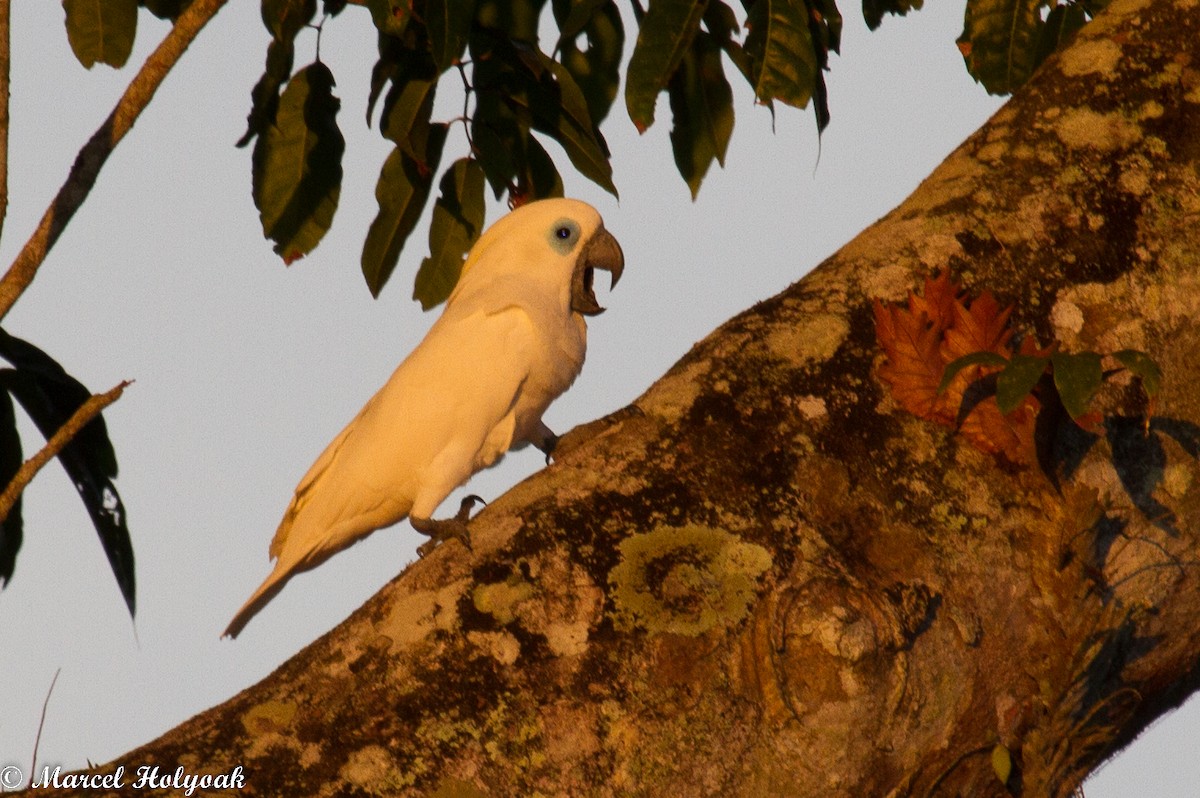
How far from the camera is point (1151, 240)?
74.1 inches

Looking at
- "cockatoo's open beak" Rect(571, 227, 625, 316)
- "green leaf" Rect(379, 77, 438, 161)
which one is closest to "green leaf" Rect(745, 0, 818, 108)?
"green leaf" Rect(379, 77, 438, 161)

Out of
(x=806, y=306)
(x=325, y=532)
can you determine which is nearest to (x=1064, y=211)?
(x=806, y=306)

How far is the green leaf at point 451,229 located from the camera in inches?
107

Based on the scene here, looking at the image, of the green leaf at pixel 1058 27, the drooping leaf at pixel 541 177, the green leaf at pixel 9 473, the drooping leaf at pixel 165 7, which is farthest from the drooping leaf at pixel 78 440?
the green leaf at pixel 1058 27

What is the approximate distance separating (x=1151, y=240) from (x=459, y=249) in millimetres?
1529

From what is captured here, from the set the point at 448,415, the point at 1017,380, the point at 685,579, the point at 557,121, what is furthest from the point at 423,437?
the point at 1017,380

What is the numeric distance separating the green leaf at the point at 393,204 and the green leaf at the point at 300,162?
107 mm

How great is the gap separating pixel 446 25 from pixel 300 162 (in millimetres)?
669

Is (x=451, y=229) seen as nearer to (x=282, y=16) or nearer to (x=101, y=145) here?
(x=282, y=16)

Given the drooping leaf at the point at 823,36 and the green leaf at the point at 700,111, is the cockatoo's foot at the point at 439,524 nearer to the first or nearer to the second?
the green leaf at the point at 700,111

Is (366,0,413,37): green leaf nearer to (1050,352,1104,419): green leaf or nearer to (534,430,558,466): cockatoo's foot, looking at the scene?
(534,430,558,466): cockatoo's foot

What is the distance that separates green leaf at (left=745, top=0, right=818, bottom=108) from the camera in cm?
214

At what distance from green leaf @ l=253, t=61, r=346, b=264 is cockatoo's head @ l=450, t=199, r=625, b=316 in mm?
410

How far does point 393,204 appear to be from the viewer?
2689 millimetres
